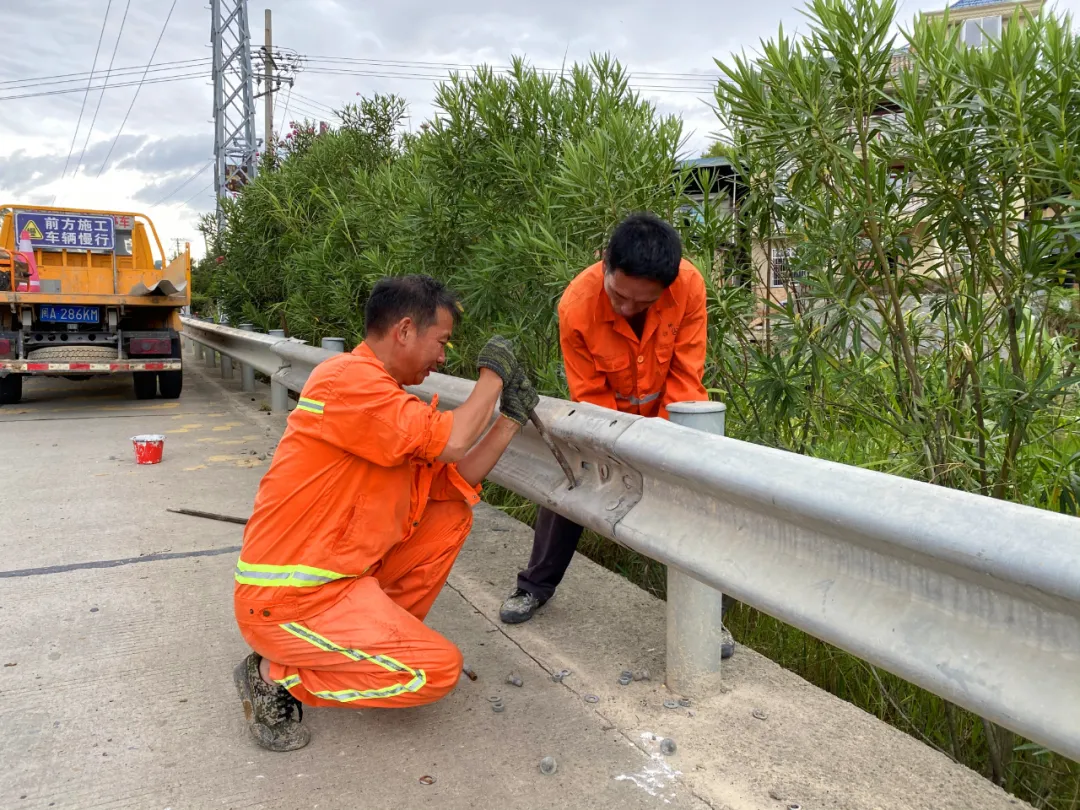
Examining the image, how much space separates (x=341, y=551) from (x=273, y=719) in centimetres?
50

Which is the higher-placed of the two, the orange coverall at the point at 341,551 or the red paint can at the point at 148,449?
the orange coverall at the point at 341,551

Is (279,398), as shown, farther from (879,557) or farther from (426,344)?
(879,557)

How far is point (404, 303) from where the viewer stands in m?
2.72

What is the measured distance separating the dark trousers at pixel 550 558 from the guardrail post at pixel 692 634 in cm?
71

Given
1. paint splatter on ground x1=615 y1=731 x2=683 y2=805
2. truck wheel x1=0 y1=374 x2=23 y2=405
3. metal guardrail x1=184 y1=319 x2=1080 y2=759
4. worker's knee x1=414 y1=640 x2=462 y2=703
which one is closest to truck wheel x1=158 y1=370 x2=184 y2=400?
truck wheel x1=0 y1=374 x2=23 y2=405

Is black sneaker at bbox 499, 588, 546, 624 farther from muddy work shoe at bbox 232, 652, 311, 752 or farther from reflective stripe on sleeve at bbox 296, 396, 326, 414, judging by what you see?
reflective stripe on sleeve at bbox 296, 396, 326, 414

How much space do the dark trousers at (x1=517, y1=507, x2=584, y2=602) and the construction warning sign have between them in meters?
11.1

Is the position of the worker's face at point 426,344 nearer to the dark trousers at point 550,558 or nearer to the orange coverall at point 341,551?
the orange coverall at point 341,551

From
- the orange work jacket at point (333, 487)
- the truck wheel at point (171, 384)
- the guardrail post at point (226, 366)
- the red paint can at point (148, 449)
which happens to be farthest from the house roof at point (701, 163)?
the guardrail post at point (226, 366)

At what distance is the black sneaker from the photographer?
332cm

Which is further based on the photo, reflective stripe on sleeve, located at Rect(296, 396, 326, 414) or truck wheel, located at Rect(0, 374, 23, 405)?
truck wheel, located at Rect(0, 374, 23, 405)

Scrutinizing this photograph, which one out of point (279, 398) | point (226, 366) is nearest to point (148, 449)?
point (279, 398)

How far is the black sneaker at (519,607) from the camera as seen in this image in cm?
332

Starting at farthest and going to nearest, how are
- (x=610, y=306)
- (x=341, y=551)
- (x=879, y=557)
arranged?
(x=610, y=306), (x=341, y=551), (x=879, y=557)
